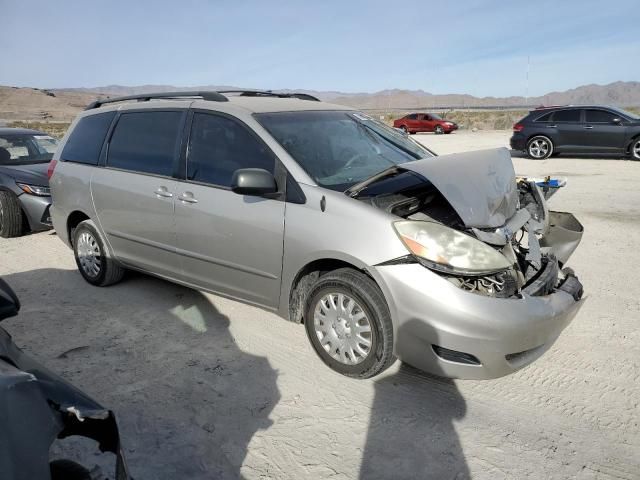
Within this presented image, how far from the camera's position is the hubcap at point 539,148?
14.7 meters

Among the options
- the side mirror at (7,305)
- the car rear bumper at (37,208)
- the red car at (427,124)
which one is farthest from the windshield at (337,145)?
the red car at (427,124)

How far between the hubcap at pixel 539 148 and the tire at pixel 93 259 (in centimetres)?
1327

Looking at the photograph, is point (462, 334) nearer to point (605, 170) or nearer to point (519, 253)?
point (519, 253)

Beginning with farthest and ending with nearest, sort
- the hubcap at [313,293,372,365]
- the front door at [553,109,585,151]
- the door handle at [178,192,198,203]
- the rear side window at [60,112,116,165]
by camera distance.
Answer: the front door at [553,109,585,151], the rear side window at [60,112,116,165], the door handle at [178,192,198,203], the hubcap at [313,293,372,365]

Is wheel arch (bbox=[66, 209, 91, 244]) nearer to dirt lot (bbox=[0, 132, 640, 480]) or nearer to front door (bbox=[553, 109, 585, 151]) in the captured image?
dirt lot (bbox=[0, 132, 640, 480])

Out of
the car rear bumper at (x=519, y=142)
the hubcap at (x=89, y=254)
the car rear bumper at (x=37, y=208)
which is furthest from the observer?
the car rear bumper at (x=519, y=142)

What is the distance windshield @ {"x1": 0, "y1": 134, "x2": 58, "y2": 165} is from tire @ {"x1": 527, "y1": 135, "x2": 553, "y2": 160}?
12.7 m

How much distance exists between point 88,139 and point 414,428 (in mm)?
4205

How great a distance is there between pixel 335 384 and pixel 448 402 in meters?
0.73

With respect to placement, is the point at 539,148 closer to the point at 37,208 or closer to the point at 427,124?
the point at 37,208

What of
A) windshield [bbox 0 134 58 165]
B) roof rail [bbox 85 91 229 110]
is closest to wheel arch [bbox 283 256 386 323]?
roof rail [bbox 85 91 229 110]

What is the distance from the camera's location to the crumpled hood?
9.80 ft

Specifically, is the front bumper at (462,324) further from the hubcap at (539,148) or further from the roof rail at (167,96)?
the hubcap at (539,148)

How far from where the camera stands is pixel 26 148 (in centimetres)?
791
